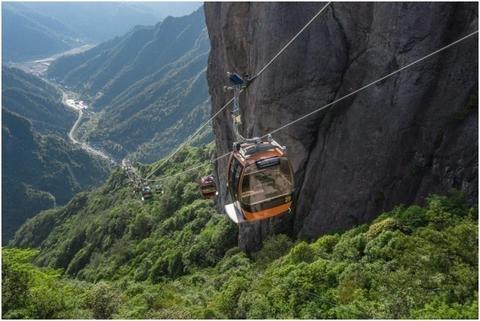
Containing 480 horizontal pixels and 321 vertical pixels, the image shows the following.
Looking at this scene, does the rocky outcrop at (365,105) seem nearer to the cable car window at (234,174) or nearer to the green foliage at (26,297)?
the cable car window at (234,174)

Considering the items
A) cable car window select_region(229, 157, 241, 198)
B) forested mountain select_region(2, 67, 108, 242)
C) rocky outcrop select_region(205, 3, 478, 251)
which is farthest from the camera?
forested mountain select_region(2, 67, 108, 242)

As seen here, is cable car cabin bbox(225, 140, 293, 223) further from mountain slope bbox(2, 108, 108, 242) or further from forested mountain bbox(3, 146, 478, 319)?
mountain slope bbox(2, 108, 108, 242)

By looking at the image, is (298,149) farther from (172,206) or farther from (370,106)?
(172,206)

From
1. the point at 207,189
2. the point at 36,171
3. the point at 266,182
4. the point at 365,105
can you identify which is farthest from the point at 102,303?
the point at 36,171

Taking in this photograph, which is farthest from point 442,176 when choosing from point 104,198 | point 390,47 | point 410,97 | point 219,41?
point 104,198

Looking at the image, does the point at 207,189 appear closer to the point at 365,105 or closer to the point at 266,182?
the point at 365,105

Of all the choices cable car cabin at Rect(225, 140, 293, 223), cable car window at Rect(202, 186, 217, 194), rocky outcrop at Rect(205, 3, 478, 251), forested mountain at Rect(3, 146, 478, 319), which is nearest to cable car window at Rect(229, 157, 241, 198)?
cable car cabin at Rect(225, 140, 293, 223)
